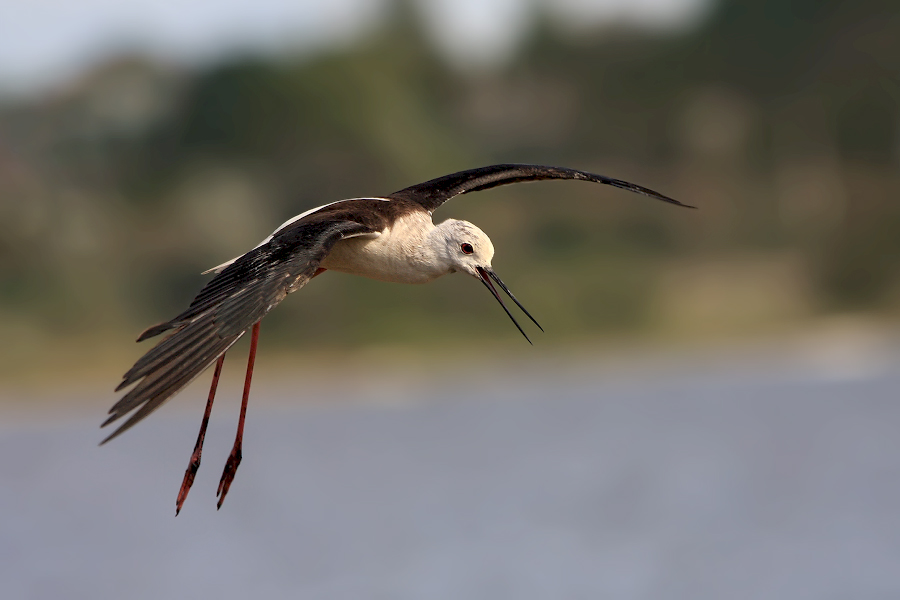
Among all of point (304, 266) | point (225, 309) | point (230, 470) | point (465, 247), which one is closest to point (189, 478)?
point (230, 470)

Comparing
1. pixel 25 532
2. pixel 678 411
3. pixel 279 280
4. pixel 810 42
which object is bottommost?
pixel 678 411

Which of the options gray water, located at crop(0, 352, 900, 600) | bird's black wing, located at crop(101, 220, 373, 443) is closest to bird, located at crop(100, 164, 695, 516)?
bird's black wing, located at crop(101, 220, 373, 443)

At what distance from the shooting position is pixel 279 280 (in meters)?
8.67

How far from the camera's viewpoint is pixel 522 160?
66812 mm

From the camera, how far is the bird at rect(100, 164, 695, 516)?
307 inches

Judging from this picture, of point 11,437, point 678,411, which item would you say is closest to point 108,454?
point 11,437

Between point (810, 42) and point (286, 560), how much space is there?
42194 mm

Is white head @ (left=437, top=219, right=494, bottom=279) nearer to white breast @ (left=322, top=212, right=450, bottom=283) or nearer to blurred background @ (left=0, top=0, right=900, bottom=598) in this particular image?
white breast @ (left=322, top=212, right=450, bottom=283)

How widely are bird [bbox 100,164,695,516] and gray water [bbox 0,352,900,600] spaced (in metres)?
26.8

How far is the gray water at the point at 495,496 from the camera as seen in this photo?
4012cm

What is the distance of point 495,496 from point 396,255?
136 ft

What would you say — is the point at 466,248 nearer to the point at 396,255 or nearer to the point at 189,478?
the point at 396,255

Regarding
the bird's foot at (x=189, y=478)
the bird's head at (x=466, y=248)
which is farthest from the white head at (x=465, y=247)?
the bird's foot at (x=189, y=478)

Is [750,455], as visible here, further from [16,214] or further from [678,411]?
[16,214]
